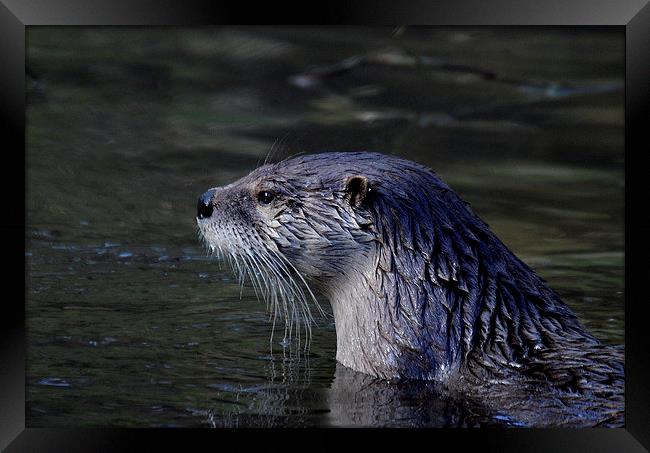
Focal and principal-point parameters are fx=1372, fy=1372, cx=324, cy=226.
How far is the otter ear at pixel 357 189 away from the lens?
5.73 meters

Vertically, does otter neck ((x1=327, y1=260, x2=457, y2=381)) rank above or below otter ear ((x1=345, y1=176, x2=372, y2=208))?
below

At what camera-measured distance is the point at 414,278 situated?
225 inches

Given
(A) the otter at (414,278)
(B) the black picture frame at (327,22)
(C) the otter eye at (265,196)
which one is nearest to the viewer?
(B) the black picture frame at (327,22)

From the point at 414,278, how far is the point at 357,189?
1.45ft

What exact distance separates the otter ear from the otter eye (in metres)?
0.39

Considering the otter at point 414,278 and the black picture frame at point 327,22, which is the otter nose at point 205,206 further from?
the black picture frame at point 327,22

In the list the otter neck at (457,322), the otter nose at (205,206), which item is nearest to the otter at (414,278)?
the otter neck at (457,322)

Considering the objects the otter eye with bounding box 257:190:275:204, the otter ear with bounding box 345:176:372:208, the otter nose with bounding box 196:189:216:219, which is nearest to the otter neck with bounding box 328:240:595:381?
the otter ear with bounding box 345:176:372:208

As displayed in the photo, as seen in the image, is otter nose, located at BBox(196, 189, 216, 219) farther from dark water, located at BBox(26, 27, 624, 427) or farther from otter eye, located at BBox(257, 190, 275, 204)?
dark water, located at BBox(26, 27, 624, 427)

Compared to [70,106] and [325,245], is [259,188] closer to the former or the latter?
[325,245]

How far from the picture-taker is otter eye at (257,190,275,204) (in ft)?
19.7

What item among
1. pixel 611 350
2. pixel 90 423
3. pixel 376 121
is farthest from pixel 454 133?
pixel 90 423

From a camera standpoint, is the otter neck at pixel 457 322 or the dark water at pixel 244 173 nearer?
the otter neck at pixel 457 322

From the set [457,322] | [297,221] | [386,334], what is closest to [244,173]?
[297,221]
